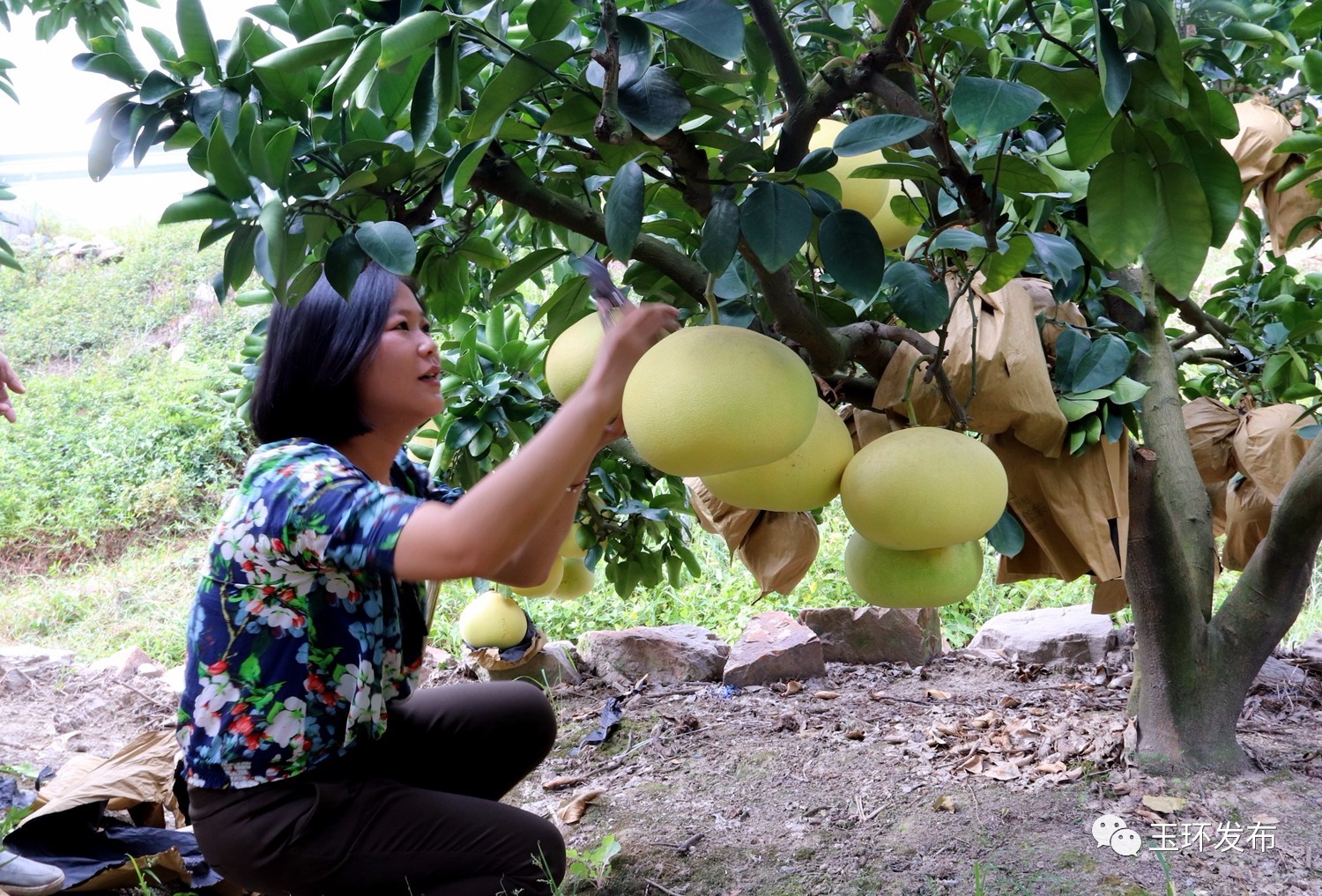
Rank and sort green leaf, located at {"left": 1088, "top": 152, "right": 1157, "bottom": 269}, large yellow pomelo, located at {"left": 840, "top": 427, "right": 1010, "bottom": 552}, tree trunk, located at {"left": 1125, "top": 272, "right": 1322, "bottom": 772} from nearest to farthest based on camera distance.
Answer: green leaf, located at {"left": 1088, "top": 152, "right": 1157, "bottom": 269} → large yellow pomelo, located at {"left": 840, "top": 427, "right": 1010, "bottom": 552} → tree trunk, located at {"left": 1125, "top": 272, "right": 1322, "bottom": 772}

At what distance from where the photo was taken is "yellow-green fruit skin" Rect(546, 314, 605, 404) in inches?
49.2

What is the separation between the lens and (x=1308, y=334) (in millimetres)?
1758

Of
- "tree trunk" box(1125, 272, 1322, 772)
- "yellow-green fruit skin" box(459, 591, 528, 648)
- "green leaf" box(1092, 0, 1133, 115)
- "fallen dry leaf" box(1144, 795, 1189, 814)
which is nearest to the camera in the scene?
"green leaf" box(1092, 0, 1133, 115)

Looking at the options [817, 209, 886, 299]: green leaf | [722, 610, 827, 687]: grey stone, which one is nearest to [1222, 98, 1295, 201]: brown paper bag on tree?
[817, 209, 886, 299]: green leaf

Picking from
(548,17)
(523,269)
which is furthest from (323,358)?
(548,17)

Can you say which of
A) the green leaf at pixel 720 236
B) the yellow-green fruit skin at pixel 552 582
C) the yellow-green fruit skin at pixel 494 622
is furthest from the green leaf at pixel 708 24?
the yellow-green fruit skin at pixel 494 622

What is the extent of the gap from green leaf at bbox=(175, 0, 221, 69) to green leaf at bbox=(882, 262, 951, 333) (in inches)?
30.6

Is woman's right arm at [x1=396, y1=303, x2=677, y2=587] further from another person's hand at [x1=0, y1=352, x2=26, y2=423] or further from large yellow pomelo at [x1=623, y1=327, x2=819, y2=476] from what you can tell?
another person's hand at [x1=0, y1=352, x2=26, y2=423]

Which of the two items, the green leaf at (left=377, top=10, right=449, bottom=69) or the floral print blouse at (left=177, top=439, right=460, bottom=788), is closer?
the green leaf at (left=377, top=10, right=449, bottom=69)

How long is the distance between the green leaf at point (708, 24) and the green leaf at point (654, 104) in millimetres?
53

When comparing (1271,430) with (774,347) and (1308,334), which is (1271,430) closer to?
(1308,334)

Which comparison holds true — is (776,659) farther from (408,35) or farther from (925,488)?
(408,35)

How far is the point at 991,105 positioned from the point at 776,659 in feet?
7.38

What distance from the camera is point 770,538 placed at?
1560 millimetres
